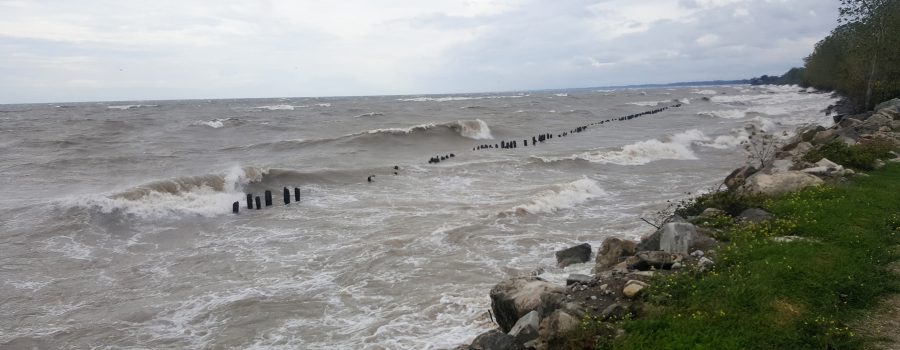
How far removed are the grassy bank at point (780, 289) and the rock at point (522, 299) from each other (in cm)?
98

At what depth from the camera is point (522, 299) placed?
7664 mm

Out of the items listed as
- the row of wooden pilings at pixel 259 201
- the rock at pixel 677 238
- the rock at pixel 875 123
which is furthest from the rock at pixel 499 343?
the rock at pixel 875 123

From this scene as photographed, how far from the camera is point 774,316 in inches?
236

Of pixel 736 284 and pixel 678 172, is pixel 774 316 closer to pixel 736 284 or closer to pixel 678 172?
pixel 736 284

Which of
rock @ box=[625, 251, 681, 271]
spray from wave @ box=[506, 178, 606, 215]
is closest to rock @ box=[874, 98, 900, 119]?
spray from wave @ box=[506, 178, 606, 215]

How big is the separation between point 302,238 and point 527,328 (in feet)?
33.2

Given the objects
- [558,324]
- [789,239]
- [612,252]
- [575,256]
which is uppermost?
[789,239]

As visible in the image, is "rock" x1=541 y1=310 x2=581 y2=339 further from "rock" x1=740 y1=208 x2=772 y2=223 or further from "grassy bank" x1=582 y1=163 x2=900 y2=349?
"rock" x1=740 y1=208 x2=772 y2=223

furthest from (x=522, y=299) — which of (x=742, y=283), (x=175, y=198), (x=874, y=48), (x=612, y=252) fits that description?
(x=874, y=48)

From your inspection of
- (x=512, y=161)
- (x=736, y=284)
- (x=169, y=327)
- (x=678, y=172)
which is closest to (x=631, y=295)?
(x=736, y=284)

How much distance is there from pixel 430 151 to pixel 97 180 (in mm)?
20223

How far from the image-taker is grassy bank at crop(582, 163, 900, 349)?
222 inches

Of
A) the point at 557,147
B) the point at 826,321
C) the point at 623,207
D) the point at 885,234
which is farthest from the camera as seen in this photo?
the point at 557,147

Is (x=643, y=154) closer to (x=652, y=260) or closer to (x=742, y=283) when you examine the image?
(x=652, y=260)
